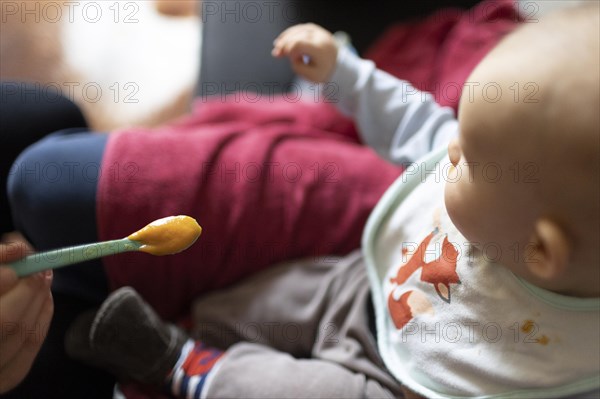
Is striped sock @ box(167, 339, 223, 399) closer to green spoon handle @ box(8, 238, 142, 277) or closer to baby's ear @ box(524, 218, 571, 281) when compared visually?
green spoon handle @ box(8, 238, 142, 277)

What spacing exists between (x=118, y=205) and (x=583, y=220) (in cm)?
42

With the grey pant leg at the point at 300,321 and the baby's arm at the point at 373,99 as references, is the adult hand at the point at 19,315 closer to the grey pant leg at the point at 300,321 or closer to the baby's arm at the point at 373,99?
the grey pant leg at the point at 300,321

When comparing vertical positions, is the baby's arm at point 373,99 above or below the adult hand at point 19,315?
above

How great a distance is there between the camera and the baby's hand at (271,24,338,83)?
24.0 inches

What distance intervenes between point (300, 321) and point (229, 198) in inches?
6.0

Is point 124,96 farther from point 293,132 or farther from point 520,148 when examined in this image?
point 520,148

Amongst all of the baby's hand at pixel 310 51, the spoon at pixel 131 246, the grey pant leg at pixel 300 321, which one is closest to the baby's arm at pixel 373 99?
the baby's hand at pixel 310 51

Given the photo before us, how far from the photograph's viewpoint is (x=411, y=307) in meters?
0.55

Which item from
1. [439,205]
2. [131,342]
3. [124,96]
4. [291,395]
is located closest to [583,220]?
[439,205]

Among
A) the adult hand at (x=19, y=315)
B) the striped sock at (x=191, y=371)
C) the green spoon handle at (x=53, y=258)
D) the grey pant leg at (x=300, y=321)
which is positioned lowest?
the striped sock at (x=191, y=371)

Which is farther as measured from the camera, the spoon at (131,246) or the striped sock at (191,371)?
the striped sock at (191,371)

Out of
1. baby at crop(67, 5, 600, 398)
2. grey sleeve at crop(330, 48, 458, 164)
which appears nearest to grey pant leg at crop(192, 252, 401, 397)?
baby at crop(67, 5, 600, 398)

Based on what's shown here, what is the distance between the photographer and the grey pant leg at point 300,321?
564 millimetres

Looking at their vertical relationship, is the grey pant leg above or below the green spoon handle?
below
